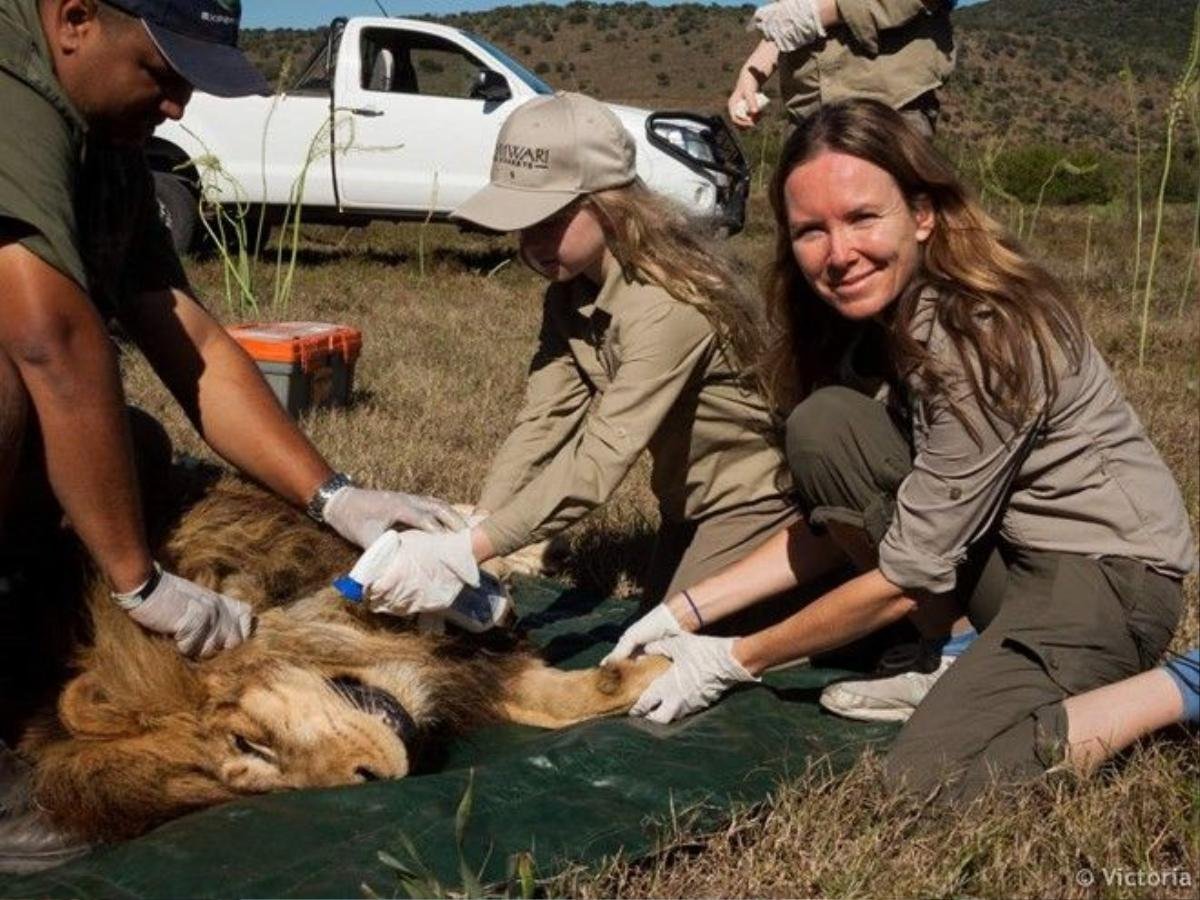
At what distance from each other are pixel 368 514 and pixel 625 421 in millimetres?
593

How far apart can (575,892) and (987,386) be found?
1.20m

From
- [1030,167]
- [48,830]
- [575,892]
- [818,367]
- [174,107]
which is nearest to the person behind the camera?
[575,892]

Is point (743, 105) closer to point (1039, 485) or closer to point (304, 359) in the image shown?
point (1039, 485)

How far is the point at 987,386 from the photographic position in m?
2.71

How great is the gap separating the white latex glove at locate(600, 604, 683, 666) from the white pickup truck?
8472mm

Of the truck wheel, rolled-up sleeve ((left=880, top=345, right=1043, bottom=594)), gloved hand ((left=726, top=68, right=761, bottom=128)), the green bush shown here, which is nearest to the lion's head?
rolled-up sleeve ((left=880, top=345, right=1043, bottom=594))

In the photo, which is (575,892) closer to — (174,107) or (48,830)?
(48,830)

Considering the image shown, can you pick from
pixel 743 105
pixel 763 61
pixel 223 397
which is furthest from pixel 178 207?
pixel 223 397

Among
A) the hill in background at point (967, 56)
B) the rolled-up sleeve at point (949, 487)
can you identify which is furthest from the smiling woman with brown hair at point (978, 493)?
the hill in background at point (967, 56)

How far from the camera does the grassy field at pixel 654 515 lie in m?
2.32

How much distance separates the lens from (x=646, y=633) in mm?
3248

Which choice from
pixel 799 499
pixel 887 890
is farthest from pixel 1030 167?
pixel 887 890

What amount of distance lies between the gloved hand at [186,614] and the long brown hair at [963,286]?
4.53 ft

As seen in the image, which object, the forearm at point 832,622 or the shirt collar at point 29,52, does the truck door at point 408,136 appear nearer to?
the forearm at point 832,622
